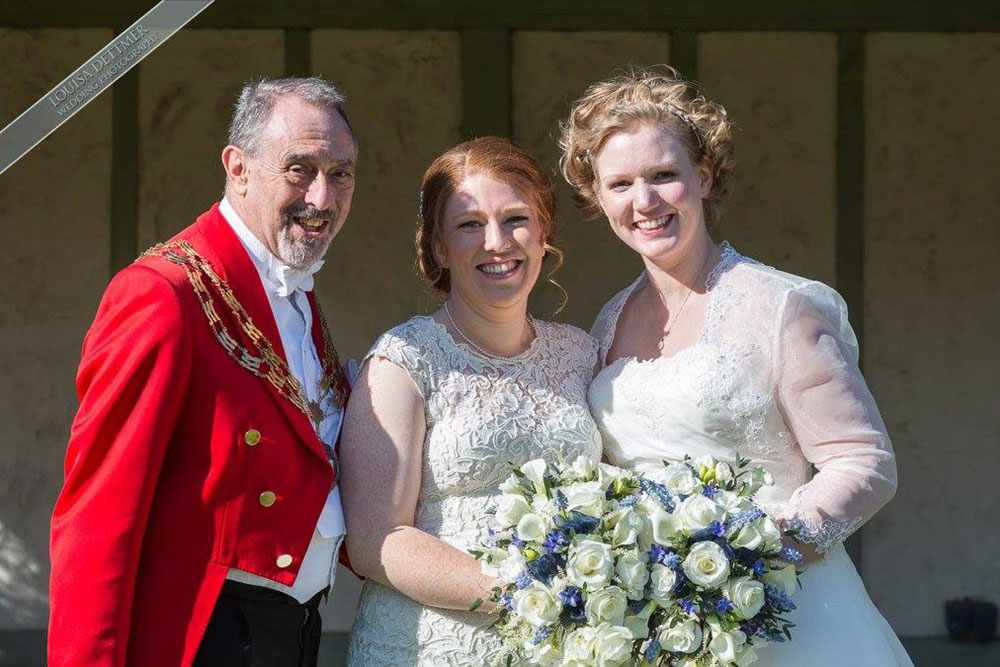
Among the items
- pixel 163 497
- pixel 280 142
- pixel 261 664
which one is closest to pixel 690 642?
pixel 261 664

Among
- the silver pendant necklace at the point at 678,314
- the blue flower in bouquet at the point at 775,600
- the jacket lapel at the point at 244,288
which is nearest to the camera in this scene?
the blue flower in bouquet at the point at 775,600

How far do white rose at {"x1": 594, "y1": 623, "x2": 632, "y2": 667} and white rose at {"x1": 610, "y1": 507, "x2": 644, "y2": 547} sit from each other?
0.16 meters

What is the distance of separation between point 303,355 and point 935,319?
4.09 metres

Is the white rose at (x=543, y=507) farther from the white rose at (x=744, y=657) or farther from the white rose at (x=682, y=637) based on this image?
the white rose at (x=744, y=657)

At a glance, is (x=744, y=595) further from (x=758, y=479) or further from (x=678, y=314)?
(x=678, y=314)

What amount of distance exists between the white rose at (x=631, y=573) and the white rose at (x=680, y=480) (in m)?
0.19

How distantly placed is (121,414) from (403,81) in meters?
3.85

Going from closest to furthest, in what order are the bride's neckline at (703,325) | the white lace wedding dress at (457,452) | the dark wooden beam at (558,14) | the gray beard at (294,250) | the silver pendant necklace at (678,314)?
the gray beard at (294,250)
the white lace wedding dress at (457,452)
the bride's neckline at (703,325)
the silver pendant necklace at (678,314)
the dark wooden beam at (558,14)

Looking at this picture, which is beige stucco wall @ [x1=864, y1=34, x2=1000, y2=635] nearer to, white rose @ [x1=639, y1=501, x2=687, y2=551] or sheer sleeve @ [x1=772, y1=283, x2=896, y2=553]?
sheer sleeve @ [x1=772, y1=283, x2=896, y2=553]

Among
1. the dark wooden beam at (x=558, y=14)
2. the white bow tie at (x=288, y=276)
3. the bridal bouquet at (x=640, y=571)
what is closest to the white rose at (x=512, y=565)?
the bridal bouquet at (x=640, y=571)

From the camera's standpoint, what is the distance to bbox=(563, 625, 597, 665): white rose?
2668 millimetres

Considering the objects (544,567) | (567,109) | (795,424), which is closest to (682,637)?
(544,567)

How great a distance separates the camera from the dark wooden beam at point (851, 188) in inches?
247

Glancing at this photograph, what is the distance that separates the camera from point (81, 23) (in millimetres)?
6164
